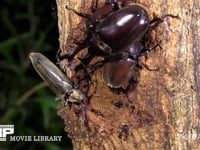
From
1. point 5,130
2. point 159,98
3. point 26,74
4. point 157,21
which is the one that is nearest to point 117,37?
point 157,21

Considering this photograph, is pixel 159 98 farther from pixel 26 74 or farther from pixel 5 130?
pixel 26 74

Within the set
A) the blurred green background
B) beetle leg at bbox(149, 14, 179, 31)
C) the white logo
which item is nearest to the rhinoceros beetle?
beetle leg at bbox(149, 14, 179, 31)

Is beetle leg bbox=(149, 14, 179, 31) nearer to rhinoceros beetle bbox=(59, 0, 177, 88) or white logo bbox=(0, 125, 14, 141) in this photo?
rhinoceros beetle bbox=(59, 0, 177, 88)

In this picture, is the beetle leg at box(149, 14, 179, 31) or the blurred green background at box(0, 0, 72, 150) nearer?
the beetle leg at box(149, 14, 179, 31)

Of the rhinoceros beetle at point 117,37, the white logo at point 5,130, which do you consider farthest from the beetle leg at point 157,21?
the white logo at point 5,130

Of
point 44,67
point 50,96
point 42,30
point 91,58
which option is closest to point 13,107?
point 50,96

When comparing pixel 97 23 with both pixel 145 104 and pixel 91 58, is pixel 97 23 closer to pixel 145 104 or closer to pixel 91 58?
pixel 91 58
